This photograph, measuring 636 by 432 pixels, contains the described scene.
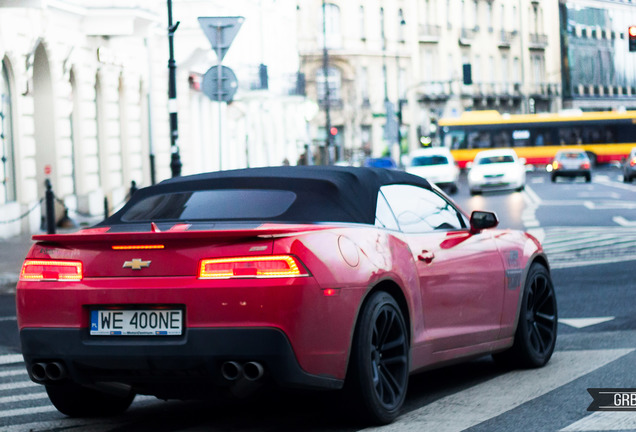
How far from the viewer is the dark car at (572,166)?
6162cm

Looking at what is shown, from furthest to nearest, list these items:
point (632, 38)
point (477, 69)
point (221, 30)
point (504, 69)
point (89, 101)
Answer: point (504, 69) → point (477, 69) → point (632, 38) → point (89, 101) → point (221, 30)

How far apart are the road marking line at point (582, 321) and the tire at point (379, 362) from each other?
428cm

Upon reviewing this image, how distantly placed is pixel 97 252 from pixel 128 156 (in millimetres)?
30180

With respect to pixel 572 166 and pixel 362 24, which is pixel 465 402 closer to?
pixel 572 166

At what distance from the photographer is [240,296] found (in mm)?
6387

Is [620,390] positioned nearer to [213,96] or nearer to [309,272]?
[309,272]

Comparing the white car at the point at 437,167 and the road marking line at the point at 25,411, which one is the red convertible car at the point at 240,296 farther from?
the white car at the point at 437,167

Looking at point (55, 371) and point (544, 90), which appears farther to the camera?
point (544, 90)

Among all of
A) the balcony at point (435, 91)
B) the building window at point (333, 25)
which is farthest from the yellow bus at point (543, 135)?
the balcony at point (435, 91)

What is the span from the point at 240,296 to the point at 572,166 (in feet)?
186

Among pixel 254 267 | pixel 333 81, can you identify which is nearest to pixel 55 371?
pixel 254 267

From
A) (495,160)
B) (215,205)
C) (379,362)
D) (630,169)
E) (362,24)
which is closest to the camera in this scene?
(379,362)

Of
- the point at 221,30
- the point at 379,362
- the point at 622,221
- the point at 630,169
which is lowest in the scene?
the point at 622,221

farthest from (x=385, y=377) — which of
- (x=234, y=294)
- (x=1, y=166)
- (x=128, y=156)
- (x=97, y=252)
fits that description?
(x=128, y=156)
